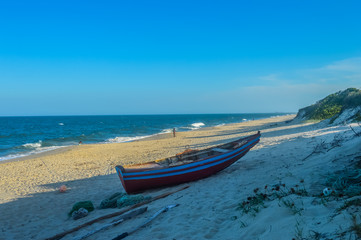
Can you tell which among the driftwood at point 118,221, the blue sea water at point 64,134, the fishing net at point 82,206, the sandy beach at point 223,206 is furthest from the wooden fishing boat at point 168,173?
the blue sea water at point 64,134

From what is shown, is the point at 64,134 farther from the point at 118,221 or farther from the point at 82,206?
the point at 118,221

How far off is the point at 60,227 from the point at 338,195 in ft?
20.0

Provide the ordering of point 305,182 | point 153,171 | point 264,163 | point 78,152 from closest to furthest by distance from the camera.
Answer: point 305,182
point 153,171
point 264,163
point 78,152

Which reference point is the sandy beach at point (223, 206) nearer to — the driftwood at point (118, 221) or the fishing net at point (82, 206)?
the driftwood at point (118, 221)

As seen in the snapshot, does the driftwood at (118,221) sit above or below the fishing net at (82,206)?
above

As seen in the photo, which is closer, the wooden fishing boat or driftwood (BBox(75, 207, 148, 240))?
driftwood (BBox(75, 207, 148, 240))

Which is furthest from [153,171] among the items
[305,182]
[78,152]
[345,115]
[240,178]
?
[345,115]

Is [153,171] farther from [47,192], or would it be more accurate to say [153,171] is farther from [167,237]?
[47,192]

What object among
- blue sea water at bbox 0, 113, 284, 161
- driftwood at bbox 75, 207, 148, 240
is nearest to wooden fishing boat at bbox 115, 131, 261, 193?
driftwood at bbox 75, 207, 148, 240

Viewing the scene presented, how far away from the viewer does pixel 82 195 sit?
342 inches

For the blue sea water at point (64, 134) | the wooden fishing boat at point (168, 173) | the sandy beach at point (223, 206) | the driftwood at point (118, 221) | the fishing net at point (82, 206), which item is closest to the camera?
the sandy beach at point (223, 206)

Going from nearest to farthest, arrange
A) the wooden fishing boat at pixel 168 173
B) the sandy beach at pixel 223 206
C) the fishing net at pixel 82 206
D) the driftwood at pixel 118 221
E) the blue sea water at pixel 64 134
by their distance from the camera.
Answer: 1. the sandy beach at pixel 223 206
2. the driftwood at pixel 118 221
3. the fishing net at pixel 82 206
4. the wooden fishing boat at pixel 168 173
5. the blue sea water at pixel 64 134

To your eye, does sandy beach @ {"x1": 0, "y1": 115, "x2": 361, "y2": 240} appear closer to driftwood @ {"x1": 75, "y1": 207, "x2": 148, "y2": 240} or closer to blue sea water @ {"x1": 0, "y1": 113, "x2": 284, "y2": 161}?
driftwood @ {"x1": 75, "y1": 207, "x2": 148, "y2": 240}

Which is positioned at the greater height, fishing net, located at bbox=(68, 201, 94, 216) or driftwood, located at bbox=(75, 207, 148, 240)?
driftwood, located at bbox=(75, 207, 148, 240)
